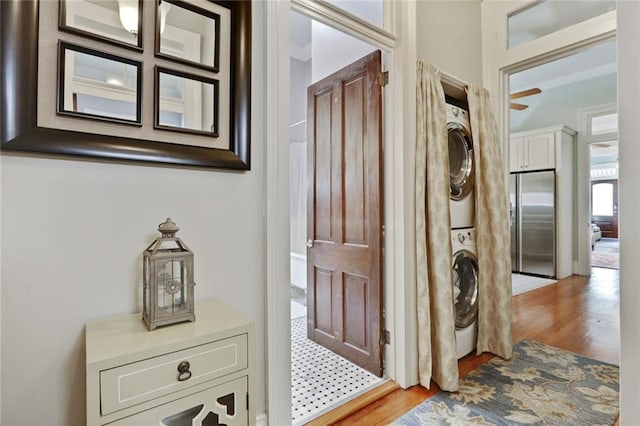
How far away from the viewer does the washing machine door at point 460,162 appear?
7.96 ft

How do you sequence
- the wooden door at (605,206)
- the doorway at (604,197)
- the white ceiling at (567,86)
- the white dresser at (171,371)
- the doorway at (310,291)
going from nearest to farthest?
the white dresser at (171,371)
the doorway at (310,291)
the white ceiling at (567,86)
the doorway at (604,197)
the wooden door at (605,206)

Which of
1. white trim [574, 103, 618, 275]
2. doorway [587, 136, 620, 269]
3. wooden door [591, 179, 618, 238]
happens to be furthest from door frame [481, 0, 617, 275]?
wooden door [591, 179, 618, 238]

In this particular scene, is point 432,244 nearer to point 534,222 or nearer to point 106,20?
point 106,20

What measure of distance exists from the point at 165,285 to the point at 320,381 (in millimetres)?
1437

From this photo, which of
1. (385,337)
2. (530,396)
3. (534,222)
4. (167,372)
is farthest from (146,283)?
(534,222)

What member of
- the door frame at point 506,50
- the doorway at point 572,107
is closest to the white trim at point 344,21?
the door frame at point 506,50

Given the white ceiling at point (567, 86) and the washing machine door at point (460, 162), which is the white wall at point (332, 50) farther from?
the white ceiling at point (567, 86)

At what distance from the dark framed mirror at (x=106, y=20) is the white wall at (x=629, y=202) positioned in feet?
4.70

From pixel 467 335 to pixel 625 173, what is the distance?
2.27 meters

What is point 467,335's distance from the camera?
249 centimetres

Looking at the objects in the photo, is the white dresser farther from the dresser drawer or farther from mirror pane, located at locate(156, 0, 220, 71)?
mirror pane, located at locate(156, 0, 220, 71)

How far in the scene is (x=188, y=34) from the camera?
135 cm

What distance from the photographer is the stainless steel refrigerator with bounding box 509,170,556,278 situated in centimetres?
524

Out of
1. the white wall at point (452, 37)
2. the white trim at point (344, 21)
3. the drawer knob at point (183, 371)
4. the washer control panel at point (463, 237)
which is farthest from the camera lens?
the washer control panel at point (463, 237)
